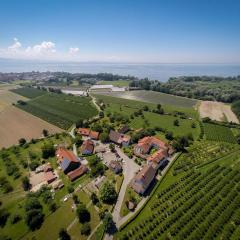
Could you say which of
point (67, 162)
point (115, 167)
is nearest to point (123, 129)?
point (115, 167)

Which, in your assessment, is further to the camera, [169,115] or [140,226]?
[169,115]

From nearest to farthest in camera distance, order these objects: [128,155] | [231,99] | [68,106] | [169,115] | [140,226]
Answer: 1. [140,226]
2. [128,155]
3. [169,115]
4. [68,106]
5. [231,99]

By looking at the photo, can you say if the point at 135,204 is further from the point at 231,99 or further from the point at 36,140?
the point at 231,99

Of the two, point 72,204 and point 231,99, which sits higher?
point 72,204

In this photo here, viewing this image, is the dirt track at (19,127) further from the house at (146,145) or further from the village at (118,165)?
the house at (146,145)

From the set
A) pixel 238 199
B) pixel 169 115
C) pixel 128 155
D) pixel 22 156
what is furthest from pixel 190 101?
pixel 22 156

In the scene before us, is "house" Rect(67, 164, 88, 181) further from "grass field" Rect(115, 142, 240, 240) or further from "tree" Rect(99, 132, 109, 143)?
"grass field" Rect(115, 142, 240, 240)

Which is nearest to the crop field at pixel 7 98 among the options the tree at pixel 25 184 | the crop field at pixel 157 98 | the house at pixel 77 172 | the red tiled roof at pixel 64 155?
the crop field at pixel 157 98
